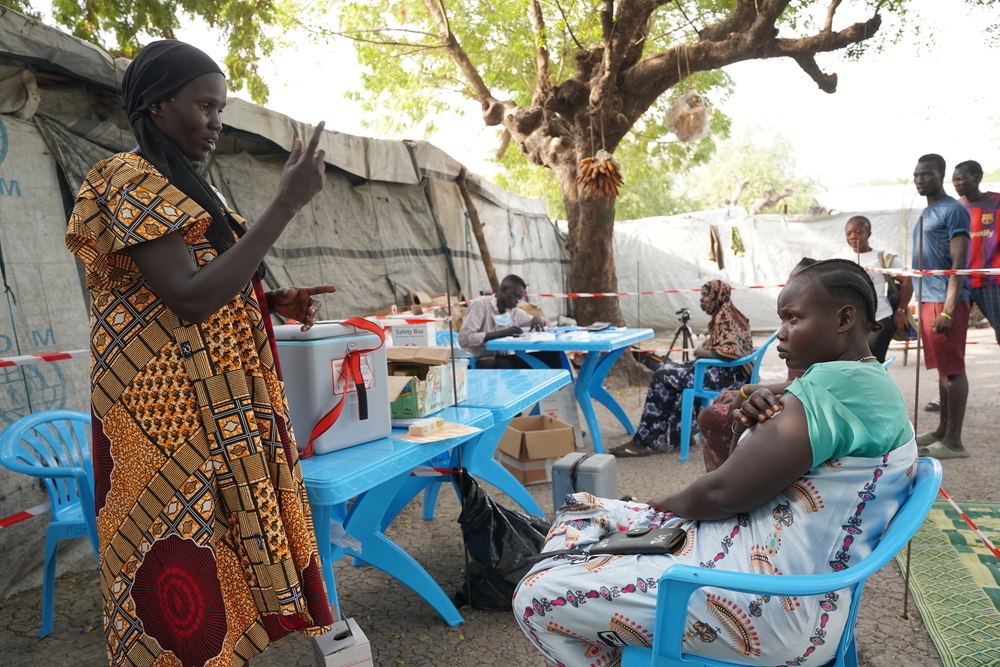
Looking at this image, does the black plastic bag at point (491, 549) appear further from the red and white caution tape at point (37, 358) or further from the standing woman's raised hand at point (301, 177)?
the red and white caution tape at point (37, 358)

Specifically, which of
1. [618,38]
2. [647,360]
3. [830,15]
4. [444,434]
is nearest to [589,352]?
[444,434]

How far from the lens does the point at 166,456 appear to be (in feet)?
4.66

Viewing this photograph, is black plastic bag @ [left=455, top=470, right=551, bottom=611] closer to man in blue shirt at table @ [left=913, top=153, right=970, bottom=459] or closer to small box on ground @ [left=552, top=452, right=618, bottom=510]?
small box on ground @ [left=552, top=452, right=618, bottom=510]

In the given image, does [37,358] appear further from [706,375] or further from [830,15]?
[830,15]

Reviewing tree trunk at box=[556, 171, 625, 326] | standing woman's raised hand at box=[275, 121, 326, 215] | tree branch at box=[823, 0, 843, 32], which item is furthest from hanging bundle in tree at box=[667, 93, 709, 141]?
standing woman's raised hand at box=[275, 121, 326, 215]

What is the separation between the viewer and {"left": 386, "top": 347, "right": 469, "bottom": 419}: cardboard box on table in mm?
2428

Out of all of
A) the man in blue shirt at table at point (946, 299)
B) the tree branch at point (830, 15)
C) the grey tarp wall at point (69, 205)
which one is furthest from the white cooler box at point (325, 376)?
the tree branch at point (830, 15)

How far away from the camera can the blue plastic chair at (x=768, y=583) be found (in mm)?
1312

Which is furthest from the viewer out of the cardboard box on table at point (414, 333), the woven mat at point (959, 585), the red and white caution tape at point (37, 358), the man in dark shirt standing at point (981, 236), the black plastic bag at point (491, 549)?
the cardboard box on table at point (414, 333)

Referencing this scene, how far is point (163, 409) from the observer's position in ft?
4.67

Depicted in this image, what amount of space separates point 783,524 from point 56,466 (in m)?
2.72

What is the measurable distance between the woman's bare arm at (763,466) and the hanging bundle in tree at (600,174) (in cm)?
633

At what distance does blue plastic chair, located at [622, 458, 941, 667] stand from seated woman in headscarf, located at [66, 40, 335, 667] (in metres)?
0.79

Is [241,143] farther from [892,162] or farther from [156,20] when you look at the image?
[892,162]
